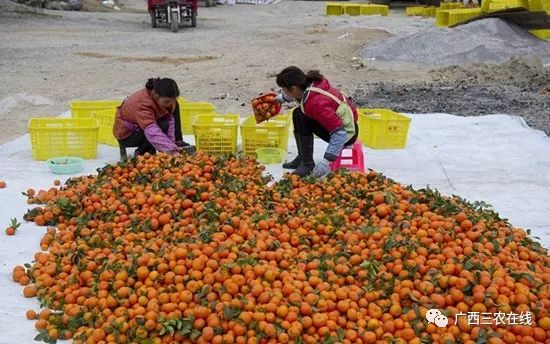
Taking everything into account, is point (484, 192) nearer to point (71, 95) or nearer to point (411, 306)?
point (411, 306)

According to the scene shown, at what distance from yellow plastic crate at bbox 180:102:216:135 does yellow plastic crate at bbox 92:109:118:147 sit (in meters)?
0.77

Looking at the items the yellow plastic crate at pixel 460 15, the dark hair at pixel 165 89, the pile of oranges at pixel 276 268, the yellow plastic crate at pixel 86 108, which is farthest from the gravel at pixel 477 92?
the yellow plastic crate at pixel 460 15

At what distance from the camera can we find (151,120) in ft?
18.8

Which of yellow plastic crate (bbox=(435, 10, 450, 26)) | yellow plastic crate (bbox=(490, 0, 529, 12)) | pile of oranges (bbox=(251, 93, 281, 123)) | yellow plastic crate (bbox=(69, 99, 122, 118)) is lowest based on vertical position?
yellow plastic crate (bbox=(69, 99, 122, 118))

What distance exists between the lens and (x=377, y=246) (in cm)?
358

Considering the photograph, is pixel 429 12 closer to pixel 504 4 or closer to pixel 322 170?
pixel 504 4

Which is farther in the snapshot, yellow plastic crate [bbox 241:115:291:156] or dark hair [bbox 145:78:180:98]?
yellow plastic crate [bbox 241:115:291:156]

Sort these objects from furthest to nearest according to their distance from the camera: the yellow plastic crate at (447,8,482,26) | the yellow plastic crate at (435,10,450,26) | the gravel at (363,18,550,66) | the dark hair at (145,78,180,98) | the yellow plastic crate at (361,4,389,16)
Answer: the yellow plastic crate at (361,4,389,16) → the yellow plastic crate at (435,10,450,26) → the yellow plastic crate at (447,8,482,26) → the gravel at (363,18,550,66) → the dark hair at (145,78,180,98)

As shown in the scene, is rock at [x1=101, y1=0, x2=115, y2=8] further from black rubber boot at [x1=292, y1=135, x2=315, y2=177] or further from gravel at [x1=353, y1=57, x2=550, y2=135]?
black rubber boot at [x1=292, y1=135, x2=315, y2=177]

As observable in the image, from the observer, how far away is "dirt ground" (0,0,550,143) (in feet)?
31.2

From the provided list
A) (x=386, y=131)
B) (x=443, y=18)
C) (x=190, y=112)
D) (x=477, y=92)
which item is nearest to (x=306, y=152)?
(x=386, y=131)

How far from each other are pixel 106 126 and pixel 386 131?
2.96 m

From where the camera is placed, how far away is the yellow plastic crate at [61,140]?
6.06 m

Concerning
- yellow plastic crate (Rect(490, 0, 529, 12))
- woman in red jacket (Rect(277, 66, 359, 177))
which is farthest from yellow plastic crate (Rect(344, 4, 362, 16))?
woman in red jacket (Rect(277, 66, 359, 177))
